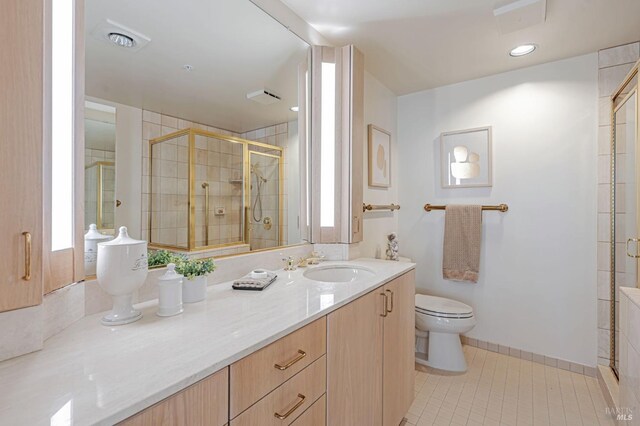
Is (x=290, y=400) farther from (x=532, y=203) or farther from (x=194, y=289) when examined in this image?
(x=532, y=203)

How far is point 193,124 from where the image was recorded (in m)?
1.29

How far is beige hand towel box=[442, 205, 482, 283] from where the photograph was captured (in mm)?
2465

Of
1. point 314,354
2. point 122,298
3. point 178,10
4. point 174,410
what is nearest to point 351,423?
point 314,354

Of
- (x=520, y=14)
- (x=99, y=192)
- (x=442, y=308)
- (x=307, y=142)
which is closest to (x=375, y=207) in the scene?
(x=307, y=142)

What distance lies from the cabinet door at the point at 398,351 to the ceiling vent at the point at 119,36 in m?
1.47

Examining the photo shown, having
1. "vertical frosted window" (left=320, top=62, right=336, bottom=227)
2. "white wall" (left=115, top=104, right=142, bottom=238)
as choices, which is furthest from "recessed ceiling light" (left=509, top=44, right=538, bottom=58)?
"white wall" (left=115, top=104, right=142, bottom=238)

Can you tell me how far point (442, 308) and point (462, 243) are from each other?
62cm

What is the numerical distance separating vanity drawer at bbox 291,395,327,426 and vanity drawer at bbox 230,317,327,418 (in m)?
0.15

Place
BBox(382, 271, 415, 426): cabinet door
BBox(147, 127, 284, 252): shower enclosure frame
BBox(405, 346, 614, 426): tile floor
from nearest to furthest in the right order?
BBox(147, 127, 284, 252): shower enclosure frame
BBox(382, 271, 415, 426): cabinet door
BBox(405, 346, 614, 426): tile floor

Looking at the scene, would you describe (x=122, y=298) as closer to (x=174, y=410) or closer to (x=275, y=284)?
(x=174, y=410)

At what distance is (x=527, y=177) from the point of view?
2.33 metres

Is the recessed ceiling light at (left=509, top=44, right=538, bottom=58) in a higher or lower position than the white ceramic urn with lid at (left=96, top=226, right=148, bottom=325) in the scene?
higher

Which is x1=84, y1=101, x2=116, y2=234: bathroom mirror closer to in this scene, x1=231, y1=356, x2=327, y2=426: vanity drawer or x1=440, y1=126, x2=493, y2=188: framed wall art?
x1=231, y1=356, x2=327, y2=426: vanity drawer

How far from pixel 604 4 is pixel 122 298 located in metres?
2.67
